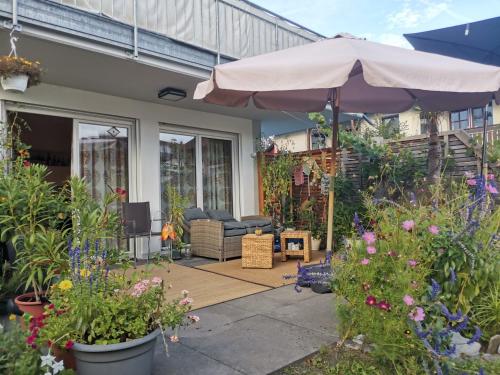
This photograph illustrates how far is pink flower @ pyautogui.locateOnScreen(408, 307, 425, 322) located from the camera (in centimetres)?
199

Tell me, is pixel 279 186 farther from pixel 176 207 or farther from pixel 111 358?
pixel 111 358

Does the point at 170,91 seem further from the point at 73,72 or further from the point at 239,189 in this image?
the point at 239,189

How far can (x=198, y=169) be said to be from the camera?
7.43 meters

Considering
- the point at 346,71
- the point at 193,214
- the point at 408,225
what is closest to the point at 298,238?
the point at 193,214

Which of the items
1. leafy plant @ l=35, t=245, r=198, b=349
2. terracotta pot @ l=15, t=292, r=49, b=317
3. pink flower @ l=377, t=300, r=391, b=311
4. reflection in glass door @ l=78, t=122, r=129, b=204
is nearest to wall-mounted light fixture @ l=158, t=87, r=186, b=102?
reflection in glass door @ l=78, t=122, r=129, b=204

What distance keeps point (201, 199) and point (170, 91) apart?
2.34 m

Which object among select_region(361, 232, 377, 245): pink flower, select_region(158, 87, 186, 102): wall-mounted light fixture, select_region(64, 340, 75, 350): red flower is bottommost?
select_region(64, 340, 75, 350): red flower

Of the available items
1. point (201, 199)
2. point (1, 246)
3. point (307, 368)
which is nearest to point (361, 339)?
point (307, 368)

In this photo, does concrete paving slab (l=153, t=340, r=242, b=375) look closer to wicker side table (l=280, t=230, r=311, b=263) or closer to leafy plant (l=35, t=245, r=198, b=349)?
leafy plant (l=35, t=245, r=198, b=349)

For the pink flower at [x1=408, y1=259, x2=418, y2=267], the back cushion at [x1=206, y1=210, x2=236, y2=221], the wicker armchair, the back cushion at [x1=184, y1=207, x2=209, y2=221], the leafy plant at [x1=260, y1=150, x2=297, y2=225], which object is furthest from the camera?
the leafy plant at [x1=260, y1=150, x2=297, y2=225]

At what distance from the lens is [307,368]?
7.84ft

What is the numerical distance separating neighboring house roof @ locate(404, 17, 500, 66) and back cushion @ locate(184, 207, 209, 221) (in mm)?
4372

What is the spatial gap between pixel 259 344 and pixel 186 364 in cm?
53

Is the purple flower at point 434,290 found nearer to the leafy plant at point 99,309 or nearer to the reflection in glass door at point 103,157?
the leafy plant at point 99,309
